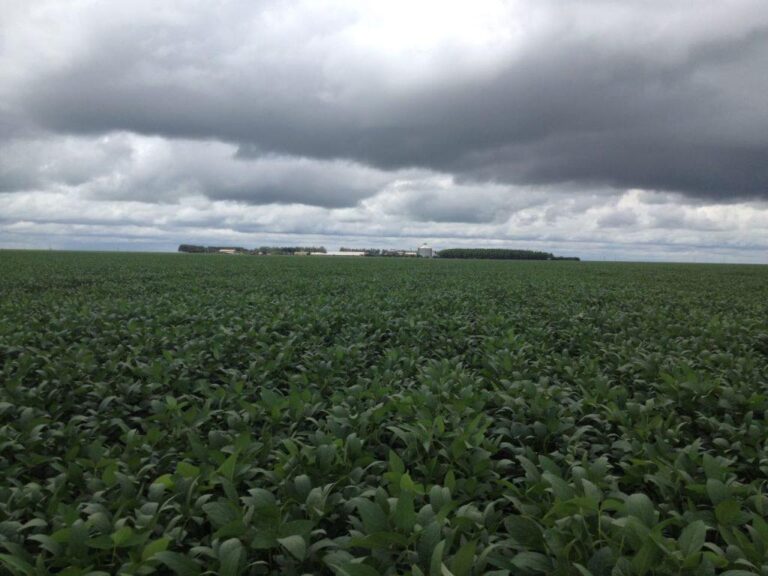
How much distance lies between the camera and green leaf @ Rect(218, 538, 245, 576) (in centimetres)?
183

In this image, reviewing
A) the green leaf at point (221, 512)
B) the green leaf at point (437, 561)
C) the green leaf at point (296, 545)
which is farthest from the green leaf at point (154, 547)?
the green leaf at point (437, 561)

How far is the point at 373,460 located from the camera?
123 inches

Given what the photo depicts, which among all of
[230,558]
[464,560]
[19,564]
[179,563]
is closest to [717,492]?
[464,560]

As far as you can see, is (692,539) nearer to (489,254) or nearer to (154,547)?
(154,547)

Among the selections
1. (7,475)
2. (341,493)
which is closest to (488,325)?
(341,493)

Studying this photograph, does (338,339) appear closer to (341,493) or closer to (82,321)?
(82,321)

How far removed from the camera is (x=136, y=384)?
4840mm

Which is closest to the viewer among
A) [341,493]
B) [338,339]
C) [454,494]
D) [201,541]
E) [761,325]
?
[201,541]

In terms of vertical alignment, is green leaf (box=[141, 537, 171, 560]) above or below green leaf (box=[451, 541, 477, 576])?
below

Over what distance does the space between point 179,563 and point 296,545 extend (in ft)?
1.53

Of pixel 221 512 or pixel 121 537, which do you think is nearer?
pixel 121 537

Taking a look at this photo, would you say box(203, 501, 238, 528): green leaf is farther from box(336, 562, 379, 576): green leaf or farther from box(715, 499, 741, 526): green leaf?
box(715, 499, 741, 526): green leaf

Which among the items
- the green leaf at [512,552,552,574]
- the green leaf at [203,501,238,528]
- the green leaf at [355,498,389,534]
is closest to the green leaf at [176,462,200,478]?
the green leaf at [203,501,238,528]

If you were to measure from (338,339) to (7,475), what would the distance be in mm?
5130
